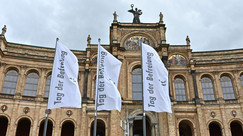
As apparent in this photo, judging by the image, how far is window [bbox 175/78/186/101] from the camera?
31936 millimetres

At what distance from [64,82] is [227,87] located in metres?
25.0

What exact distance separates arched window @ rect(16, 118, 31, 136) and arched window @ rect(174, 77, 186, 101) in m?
20.5

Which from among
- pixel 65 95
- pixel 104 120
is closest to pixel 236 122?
pixel 104 120

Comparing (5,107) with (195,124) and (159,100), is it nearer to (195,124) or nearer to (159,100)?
(159,100)

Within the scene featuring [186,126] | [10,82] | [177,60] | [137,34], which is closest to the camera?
[10,82]

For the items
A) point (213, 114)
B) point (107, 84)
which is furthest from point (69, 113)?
point (213, 114)

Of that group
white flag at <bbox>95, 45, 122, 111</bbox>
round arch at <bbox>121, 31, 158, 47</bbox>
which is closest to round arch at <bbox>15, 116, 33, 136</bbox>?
round arch at <bbox>121, 31, 158, 47</bbox>

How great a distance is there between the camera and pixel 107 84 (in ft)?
55.2

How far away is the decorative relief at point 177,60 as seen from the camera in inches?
1326

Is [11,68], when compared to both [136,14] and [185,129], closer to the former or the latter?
[136,14]

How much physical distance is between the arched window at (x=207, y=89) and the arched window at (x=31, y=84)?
2354cm

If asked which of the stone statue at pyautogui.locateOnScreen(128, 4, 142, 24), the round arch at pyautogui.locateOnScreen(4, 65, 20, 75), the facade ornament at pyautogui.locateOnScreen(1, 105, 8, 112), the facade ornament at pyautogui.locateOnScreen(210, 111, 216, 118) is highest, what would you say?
the stone statue at pyautogui.locateOnScreen(128, 4, 142, 24)

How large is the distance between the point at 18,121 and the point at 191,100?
74.1ft

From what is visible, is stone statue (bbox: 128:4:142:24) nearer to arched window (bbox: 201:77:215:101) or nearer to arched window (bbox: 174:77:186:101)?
arched window (bbox: 174:77:186:101)
